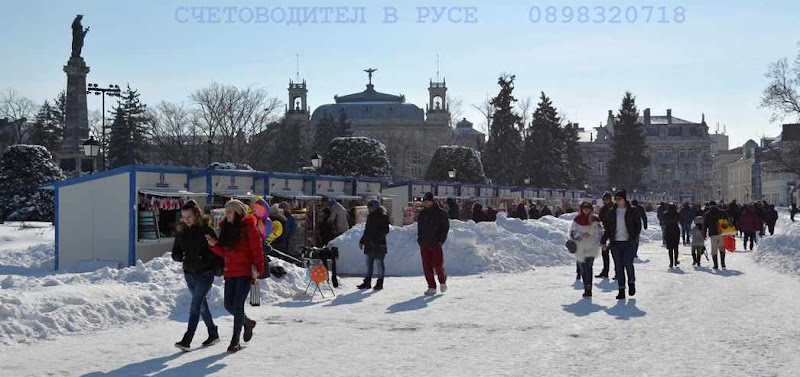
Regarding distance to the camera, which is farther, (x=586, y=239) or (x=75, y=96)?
(x=75, y=96)

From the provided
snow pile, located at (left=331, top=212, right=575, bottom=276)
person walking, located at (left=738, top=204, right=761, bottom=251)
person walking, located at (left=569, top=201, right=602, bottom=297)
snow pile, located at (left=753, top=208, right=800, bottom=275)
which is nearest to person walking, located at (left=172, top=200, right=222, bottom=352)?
person walking, located at (left=569, top=201, right=602, bottom=297)

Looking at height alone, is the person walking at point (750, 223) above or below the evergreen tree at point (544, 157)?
below

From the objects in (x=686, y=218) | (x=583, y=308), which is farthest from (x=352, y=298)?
(x=686, y=218)

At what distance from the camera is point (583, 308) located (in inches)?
466

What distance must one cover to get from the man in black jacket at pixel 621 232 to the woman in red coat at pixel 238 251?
6.32 metres

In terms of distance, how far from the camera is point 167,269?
13.7 meters

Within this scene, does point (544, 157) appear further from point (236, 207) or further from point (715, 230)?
point (236, 207)

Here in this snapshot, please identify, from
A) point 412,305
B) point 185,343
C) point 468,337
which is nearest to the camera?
point 185,343

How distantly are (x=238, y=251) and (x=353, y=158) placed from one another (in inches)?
1485

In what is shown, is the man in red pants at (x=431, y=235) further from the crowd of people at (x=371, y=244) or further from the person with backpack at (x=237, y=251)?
the person with backpack at (x=237, y=251)

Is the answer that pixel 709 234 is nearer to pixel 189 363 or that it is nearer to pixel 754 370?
pixel 754 370

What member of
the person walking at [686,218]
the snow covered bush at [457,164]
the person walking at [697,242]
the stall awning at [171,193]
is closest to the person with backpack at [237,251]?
the stall awning at [171,193]

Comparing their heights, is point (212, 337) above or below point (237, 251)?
below

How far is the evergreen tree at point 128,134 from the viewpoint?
2613 inches
